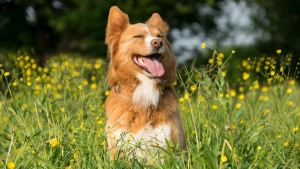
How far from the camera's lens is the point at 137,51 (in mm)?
4352

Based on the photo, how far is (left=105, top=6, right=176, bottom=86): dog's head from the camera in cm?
429

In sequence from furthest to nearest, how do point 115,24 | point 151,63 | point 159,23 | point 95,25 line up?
point 95,25, point 159,23, point 115,24, point 151,63

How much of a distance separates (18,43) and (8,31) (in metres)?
0.70

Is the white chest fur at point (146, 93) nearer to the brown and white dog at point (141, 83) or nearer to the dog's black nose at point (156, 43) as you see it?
the brown and white dog at point (141, 83)

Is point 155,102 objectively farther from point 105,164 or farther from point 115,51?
point 105,164

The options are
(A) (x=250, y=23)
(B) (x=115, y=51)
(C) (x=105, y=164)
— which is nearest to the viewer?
(C) (x=105, y=164)

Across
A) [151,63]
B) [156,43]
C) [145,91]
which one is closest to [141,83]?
[145,91]

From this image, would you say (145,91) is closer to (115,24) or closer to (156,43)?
(156,43)

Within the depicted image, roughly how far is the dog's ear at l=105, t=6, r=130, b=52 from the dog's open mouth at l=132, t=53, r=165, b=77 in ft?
1.33

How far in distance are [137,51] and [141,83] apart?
1.14 ft

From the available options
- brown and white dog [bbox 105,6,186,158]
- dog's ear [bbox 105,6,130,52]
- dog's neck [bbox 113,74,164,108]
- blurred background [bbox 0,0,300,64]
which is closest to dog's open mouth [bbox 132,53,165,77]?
brown and white dog [bbox 105,6,186,158]

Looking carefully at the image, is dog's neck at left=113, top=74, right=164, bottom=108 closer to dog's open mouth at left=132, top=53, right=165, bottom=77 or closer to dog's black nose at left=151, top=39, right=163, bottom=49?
dog's open mouth at left=132, top=53, right=165, bottom=77

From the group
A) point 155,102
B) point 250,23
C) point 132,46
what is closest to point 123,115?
point 155,102

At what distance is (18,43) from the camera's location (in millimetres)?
17047
